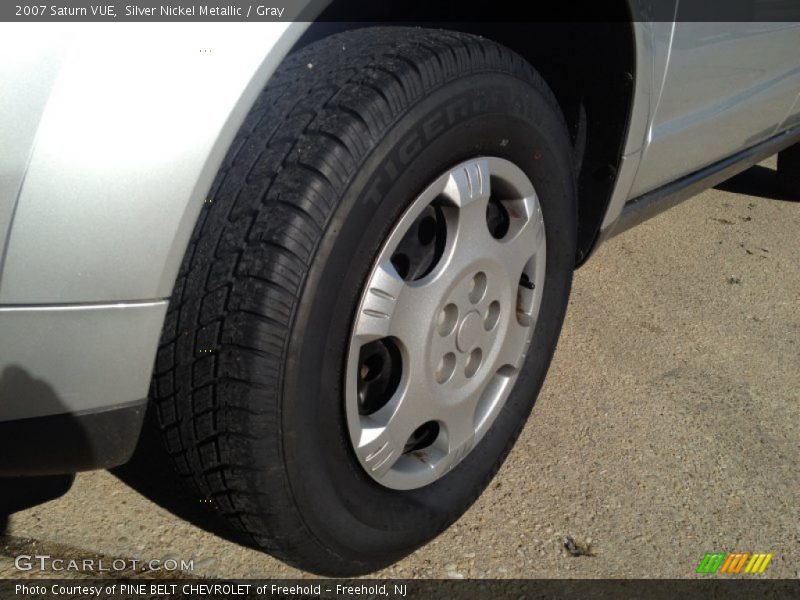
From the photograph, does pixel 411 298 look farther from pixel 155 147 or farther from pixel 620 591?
pixel 620 591

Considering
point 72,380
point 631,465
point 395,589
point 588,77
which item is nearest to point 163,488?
point 395,589

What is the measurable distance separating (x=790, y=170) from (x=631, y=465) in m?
2.71

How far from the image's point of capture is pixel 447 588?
1.70 meters

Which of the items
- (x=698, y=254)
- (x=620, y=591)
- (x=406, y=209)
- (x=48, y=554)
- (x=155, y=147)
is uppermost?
A: (x=155, y=147)

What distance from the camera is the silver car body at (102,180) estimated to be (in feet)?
3.59

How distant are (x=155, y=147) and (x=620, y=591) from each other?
131cm

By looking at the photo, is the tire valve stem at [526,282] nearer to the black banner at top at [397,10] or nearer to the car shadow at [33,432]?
the black banner at top at [397,10]

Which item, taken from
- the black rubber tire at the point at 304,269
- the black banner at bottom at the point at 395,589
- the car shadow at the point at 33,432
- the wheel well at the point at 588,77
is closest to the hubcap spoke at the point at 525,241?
the black rubber tire at the point at 304,269

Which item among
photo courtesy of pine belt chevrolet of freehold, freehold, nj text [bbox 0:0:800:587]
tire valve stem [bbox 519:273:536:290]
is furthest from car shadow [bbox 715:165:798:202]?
tire valve stem [bbox 519:273:536:290]

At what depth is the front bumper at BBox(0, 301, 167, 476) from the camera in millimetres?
1187

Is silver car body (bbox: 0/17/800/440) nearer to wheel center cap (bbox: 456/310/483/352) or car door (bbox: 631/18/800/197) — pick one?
wheel center cap (bbox: 456/310/483/352)

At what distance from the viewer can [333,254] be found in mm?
1331

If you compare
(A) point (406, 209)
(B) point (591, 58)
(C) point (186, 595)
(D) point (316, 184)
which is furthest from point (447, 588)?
(B) point (591, 58)

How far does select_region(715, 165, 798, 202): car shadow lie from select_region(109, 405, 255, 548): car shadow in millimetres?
3346
